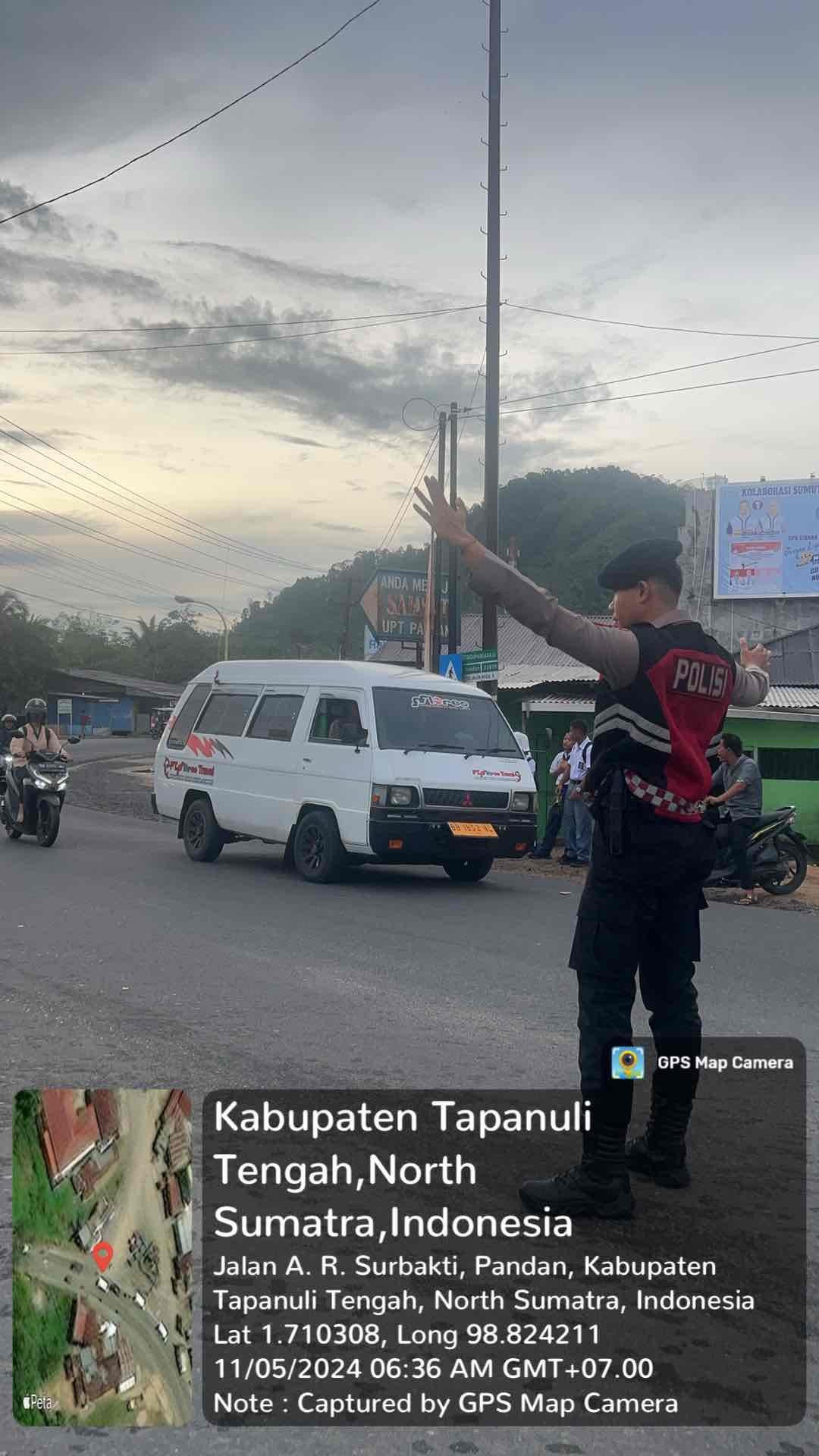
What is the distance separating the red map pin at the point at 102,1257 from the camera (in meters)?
2.37

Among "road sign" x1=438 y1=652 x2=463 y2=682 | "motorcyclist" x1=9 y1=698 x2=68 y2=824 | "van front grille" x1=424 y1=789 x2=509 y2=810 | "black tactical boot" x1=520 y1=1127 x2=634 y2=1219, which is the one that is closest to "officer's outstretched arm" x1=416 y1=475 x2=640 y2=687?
"black tactical boot" x1=520 y1=1127 x2=634 y2=1219

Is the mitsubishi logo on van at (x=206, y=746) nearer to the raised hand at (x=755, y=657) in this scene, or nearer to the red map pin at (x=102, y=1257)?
the raised hand at (x=755, y=657)

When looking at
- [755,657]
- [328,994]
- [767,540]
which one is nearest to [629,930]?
[755,657]

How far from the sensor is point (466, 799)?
12992mm

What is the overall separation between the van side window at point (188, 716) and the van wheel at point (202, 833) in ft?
2.63

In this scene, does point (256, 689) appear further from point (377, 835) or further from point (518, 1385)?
point (518, 1385)

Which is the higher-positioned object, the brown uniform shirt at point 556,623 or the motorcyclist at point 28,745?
the brown uniform shirt at point 556,623

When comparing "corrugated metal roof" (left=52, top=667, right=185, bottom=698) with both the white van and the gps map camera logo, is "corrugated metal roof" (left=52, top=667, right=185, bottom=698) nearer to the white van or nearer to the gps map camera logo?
the white van

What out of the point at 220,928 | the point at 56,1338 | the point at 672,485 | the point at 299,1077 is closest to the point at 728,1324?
the point at 56,1338

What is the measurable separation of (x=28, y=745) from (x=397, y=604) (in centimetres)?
2316

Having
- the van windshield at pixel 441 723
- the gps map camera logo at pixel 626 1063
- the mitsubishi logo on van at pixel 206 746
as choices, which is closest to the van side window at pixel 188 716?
the mitsubishi logo on van at pixel 206 746

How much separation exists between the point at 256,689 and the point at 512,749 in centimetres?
298

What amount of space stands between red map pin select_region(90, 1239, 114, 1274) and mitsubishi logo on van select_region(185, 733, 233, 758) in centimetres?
1250

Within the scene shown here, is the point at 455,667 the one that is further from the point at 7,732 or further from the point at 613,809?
the point at 613,809
